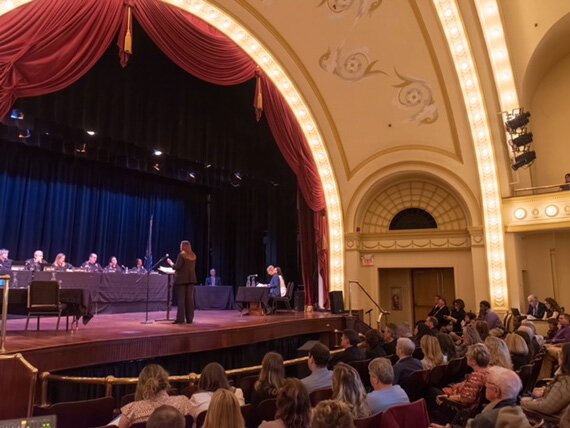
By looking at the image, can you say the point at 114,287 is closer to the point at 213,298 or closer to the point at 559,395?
the point at 213,298

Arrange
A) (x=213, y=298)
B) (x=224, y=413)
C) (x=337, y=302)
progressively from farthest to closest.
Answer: (x=213, y=298)
(x=337, y=302)
(x=224, y=413)

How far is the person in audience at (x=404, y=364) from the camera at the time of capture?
425cm

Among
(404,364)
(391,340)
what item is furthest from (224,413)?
(391,340)

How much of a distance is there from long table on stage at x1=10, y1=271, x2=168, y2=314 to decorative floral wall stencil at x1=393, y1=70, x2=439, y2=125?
23.1 ft

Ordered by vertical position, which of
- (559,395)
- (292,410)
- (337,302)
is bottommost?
(559,395)

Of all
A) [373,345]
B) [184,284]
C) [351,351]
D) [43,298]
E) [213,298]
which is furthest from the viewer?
[213,298]

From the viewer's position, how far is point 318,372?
3738 mm

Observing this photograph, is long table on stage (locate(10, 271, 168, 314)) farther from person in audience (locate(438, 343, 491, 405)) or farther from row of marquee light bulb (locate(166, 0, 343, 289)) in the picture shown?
person in audience (locate(438, 343, 491, 405))

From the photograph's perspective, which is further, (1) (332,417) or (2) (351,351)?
(2) (351,351)

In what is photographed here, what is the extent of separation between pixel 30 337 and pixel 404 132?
8.79 metres

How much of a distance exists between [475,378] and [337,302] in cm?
657

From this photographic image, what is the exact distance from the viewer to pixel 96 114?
948cm

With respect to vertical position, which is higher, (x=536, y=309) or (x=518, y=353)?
(x=536, y=309)

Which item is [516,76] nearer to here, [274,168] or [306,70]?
[306,70]
